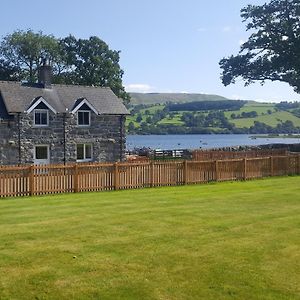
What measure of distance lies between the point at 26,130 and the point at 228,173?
57.6ft

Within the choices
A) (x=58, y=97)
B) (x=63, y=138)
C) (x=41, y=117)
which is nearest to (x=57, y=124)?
(x=63, y=138)

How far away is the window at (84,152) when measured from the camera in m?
41.9

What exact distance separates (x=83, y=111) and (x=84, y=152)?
353 cm

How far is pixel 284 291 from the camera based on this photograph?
893 centimetres

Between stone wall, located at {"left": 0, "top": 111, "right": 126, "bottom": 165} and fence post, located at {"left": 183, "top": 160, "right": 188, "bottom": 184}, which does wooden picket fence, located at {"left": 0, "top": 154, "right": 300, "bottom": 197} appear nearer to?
fence post, located at {"left": 183, "top": 160, "right": 188, "bottom": 184}

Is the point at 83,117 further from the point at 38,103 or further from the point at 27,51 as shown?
the point at 27,51

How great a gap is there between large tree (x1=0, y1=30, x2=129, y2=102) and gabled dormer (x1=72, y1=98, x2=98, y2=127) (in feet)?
94.5

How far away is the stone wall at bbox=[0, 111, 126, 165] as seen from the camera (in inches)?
1495

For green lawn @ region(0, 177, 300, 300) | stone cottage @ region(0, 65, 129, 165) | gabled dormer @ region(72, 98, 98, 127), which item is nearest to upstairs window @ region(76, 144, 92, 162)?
stone cottage @ region(0, 65, 129, 165)

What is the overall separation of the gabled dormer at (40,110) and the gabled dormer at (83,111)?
7.35 ft

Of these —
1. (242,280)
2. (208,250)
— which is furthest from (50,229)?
(242,280)

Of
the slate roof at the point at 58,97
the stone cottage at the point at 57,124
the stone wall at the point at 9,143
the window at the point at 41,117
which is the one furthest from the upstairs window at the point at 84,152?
the stone wall at the point at 9,143

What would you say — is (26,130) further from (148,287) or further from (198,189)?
(148,287)

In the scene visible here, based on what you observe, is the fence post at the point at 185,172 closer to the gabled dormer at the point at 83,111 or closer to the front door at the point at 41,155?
the front door at the point at 41,155
